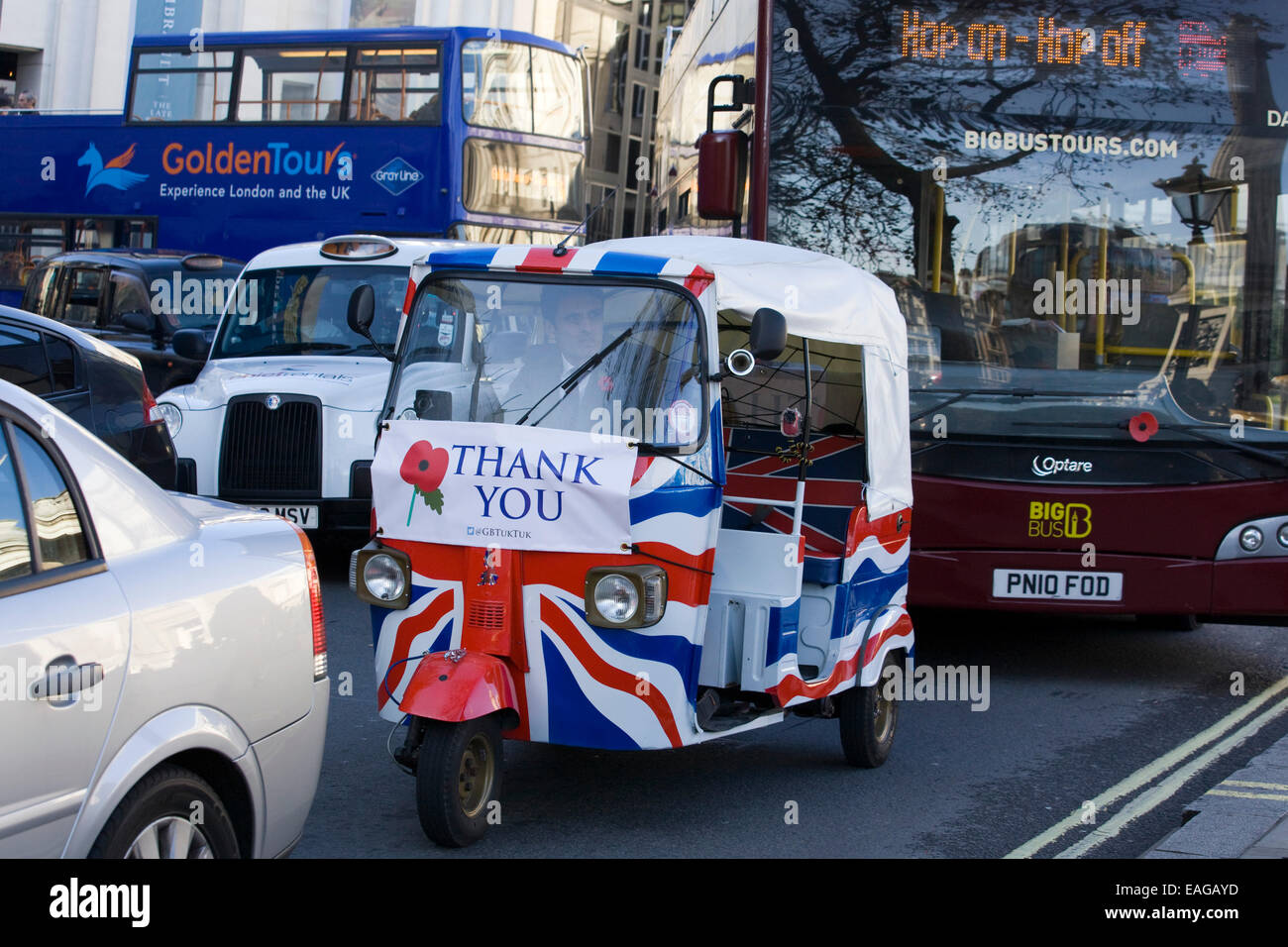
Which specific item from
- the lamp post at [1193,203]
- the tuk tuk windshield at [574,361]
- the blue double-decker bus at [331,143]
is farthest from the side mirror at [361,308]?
the blue double-decker bus at [331,143]

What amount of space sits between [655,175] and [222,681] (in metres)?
12.7

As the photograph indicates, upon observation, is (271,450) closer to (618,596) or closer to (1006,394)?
(1006,394)

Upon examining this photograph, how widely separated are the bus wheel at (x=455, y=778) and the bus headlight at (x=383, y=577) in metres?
0.53

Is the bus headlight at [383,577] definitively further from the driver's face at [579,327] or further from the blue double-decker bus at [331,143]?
the blue double-decker bus at [331,143]

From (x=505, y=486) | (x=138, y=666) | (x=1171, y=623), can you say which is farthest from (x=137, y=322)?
(x=138, y=666)

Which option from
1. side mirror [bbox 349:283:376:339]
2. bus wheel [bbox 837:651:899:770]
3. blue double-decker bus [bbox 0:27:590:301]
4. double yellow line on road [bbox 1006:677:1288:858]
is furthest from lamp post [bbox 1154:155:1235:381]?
blue double-decker bus [bbox 0:27:590:301]

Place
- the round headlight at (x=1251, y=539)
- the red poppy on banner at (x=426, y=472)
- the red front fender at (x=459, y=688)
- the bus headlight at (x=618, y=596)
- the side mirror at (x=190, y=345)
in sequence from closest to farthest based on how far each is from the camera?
the red front fender at (x=459, y=688), the bus headlight at (x=618, y=596), the red poppy on banner at (x=426, y=472), the round headlight at (x=1251, y=539), the side mirror at (x=190, y=345)

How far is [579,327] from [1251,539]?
4495mm

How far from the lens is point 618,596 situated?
5.53 meters

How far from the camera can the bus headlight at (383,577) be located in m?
5.68

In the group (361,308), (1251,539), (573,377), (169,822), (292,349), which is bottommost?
(169,822)

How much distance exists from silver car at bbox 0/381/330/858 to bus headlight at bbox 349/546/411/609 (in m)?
1.34
